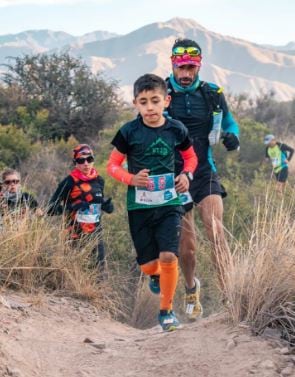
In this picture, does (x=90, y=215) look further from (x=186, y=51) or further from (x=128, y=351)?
(x=128, y=351)

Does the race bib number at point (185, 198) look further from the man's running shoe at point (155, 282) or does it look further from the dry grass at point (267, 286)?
the dry grass at point (267, 286)

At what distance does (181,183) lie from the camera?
4.72 meters

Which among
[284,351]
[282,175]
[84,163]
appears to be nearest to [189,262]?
[284,351]

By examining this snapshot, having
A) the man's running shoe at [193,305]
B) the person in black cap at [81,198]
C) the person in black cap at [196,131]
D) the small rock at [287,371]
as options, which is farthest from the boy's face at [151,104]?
the person in black cap at [81,198]

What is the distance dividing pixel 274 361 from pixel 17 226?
9.88 ft

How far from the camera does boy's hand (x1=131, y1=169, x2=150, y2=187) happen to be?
458 centimetres

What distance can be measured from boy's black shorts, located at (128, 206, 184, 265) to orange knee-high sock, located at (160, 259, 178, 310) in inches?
4.1

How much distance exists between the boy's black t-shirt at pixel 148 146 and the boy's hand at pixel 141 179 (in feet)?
0.40

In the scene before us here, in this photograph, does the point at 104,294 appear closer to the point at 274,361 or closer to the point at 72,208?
the point at 72,208

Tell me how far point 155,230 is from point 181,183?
40 cm

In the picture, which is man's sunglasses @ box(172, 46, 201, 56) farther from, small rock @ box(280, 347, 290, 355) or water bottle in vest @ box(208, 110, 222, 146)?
small rock @ box(280, 347, 290, 355)

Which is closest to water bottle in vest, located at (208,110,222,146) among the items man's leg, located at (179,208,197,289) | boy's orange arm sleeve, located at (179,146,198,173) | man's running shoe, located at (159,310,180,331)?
boy's orange arm sleeve, located at (179,146,198,173)

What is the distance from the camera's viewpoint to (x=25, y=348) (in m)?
4.04

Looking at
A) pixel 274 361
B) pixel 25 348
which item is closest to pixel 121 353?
pixel 25 348
